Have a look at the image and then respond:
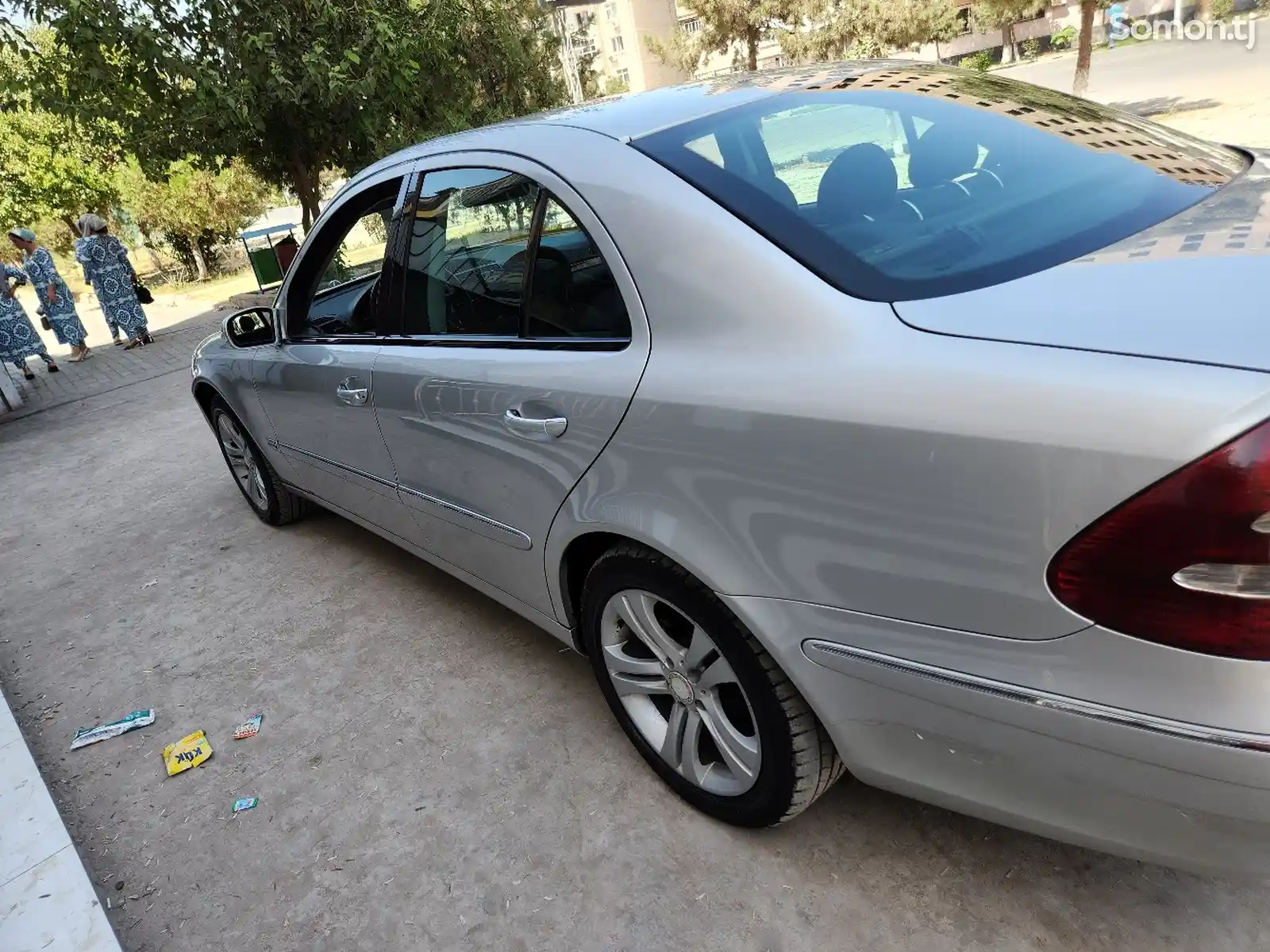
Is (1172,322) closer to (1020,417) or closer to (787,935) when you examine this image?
(1020,417)

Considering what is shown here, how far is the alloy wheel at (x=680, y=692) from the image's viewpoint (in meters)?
1.95

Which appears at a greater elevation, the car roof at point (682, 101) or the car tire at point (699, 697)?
the car roof at point (682, 101)

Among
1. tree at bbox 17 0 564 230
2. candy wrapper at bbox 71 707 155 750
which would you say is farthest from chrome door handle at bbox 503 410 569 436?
tree at bbox 17 0 564 230

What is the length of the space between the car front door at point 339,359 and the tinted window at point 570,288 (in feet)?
2.71

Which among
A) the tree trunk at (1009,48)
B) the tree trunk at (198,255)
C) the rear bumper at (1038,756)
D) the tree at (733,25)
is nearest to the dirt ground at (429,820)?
the rear bumper at (1038,756)

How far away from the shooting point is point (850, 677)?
1586 millimetres

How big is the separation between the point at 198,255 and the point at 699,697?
79.4 ft

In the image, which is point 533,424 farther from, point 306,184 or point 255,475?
point 306,184

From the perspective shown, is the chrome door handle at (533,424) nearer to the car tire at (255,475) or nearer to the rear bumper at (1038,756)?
the rear bumper at (1038,756)

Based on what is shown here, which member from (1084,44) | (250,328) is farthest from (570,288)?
(1084,44)

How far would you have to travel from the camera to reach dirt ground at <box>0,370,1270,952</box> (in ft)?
6.13

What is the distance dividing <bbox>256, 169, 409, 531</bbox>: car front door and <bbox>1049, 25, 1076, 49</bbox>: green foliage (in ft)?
165

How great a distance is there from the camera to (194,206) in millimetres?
21469

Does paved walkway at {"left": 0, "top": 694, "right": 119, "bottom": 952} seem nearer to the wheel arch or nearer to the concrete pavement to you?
the wheel arch
